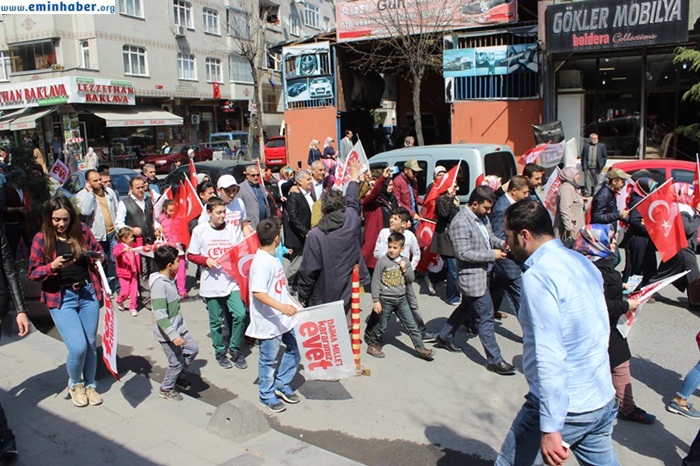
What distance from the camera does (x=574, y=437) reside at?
2.88 meters

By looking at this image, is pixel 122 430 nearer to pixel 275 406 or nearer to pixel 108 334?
pixel 108 334

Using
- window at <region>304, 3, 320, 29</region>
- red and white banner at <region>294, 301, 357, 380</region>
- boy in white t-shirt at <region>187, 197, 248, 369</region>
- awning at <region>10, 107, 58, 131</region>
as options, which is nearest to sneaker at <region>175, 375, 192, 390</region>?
boy in white t-shirt at <region>187, 197, 248, 369</region>

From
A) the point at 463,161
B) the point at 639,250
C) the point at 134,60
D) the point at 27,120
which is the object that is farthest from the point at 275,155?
the point at 639,250

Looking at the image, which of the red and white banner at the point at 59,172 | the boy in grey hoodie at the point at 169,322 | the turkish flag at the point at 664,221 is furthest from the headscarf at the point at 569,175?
the red and white banner at the point at 59,172

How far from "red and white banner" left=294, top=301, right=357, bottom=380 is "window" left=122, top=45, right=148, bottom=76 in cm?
3695

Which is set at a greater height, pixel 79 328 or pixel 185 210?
pixel 185 210

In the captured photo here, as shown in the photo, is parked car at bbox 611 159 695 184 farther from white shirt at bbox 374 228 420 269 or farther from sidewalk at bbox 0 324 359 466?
sidewalk at bbox 0 324 359 466

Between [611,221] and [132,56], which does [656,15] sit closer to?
[611,221]

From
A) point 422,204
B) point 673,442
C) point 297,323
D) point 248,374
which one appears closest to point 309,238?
point 297,323

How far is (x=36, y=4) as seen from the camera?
39.5 ft

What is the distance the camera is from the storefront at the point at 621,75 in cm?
1598

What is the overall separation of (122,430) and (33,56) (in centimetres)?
3804

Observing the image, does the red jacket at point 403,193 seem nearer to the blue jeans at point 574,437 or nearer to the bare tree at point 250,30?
the blue jeans at point 574,437

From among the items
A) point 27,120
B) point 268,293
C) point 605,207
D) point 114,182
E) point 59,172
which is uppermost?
point 27,120
